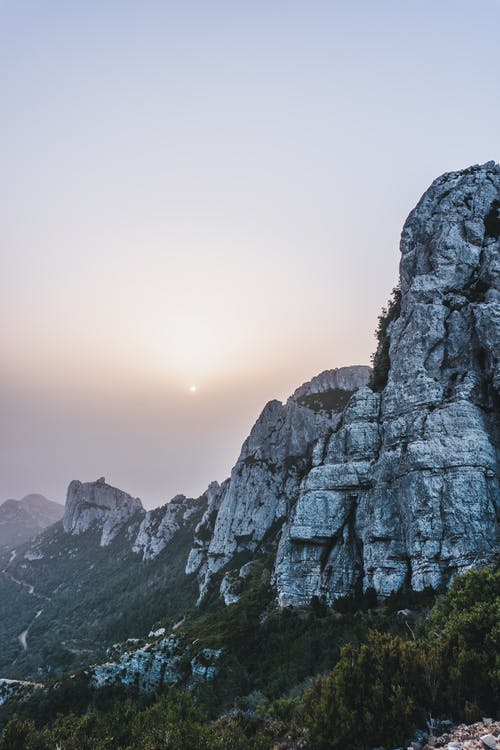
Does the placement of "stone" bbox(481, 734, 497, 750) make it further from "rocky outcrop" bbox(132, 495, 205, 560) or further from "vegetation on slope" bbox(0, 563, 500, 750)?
"rocky outcrop" bbox(132, 495, 205, 560)

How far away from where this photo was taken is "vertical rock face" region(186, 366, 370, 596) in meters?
104

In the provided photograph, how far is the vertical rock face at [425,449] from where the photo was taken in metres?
42.4

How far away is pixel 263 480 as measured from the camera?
110812mm

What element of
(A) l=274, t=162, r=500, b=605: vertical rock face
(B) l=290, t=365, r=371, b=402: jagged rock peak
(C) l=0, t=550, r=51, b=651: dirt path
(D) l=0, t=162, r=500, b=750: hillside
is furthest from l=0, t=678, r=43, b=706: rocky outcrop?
(B) l=290, t=365, r=371, b=402: jagged rock peak

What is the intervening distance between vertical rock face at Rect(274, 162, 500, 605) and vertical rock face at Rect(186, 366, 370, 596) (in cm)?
4049

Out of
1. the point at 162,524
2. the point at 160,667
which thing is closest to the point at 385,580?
the point at 160,667

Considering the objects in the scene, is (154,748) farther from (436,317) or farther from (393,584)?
(436,317)

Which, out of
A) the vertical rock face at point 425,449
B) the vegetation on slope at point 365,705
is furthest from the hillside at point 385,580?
the vertical rock face at point 425,449

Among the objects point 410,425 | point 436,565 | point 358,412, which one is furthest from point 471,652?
point 358,412

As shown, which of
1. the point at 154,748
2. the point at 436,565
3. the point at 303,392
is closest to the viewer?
the point at 154,748

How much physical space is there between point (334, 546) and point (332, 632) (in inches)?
480

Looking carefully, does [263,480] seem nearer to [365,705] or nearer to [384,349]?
[384,349]

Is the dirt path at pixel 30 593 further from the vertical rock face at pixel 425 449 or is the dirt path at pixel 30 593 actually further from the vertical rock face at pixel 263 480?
the vertical rock face at pixel 425 449

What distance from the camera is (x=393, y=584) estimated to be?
4400 cm
